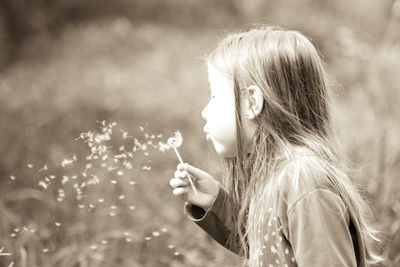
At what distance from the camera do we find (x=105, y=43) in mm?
3650

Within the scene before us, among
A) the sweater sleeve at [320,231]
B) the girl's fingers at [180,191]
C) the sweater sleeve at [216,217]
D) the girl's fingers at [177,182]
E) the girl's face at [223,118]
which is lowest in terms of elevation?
the sweater sleeve at [320,231]

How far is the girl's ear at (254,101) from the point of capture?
1597mm

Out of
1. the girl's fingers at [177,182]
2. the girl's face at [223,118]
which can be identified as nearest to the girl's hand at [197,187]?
the girl's fingers at [177,182]

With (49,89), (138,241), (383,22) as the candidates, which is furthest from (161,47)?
(138,241)

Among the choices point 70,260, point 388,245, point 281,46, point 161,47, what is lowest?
point 388,245

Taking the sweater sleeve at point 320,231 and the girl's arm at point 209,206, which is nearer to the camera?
the sweater sleeve at point 320,231

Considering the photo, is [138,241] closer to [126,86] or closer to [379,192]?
[379,192]

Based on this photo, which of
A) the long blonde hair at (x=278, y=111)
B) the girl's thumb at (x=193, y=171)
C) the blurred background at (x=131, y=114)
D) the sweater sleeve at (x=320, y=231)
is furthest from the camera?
the blurred background at (x=131, y=114)

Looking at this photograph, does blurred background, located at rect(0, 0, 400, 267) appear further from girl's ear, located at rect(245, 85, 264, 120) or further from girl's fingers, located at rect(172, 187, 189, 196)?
girl's ear, located at rect(245, 85, 264, 120)

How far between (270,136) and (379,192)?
30.3 inches

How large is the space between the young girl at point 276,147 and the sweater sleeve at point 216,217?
20 millimetres

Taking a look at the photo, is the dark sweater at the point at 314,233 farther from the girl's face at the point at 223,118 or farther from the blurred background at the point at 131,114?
the blurred background at the point at 131,114

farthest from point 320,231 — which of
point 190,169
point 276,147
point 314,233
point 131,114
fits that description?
point 131,114

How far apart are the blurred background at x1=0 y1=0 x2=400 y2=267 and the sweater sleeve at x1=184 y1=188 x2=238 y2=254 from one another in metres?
0.15
